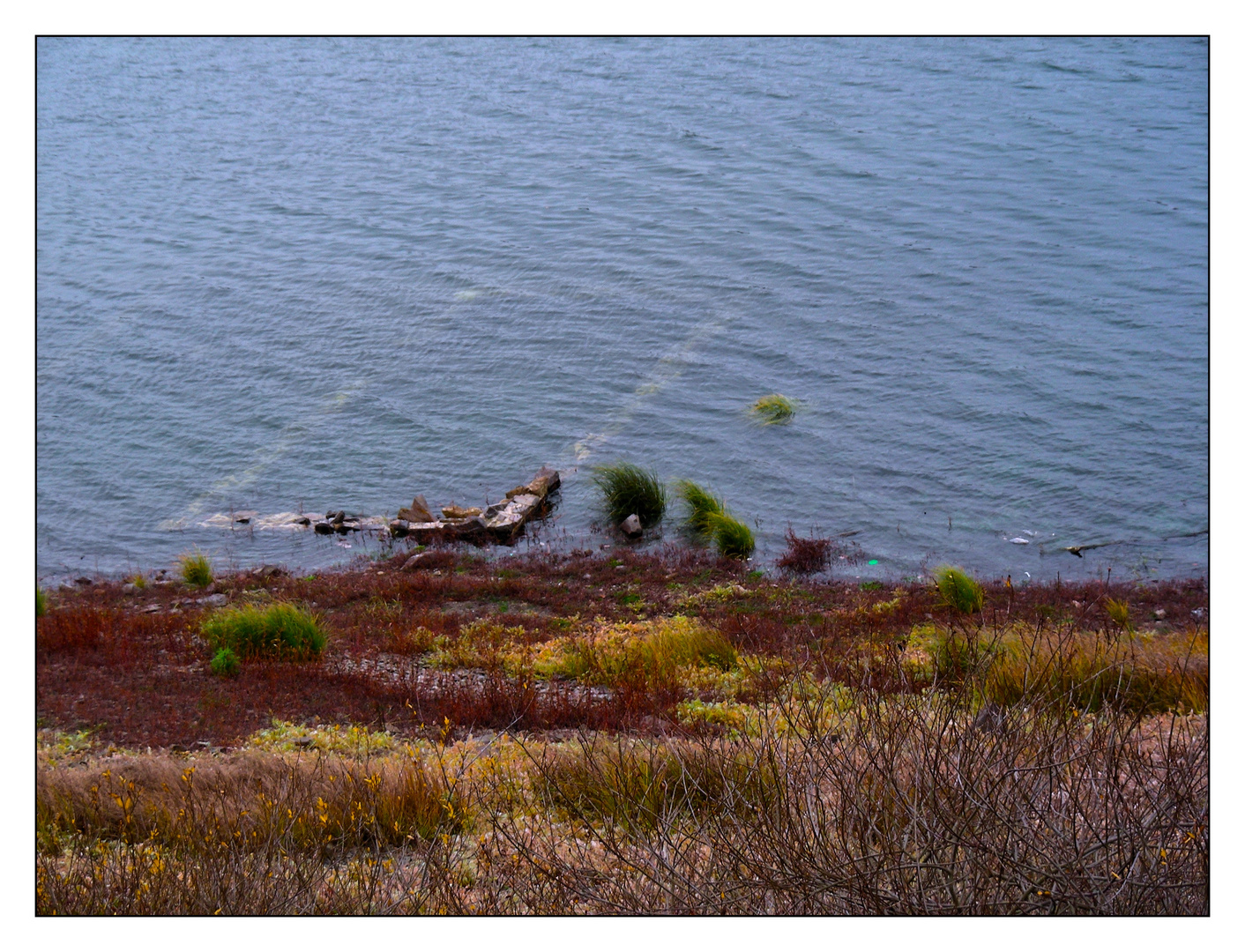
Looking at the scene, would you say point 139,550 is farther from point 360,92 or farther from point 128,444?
point 360,92

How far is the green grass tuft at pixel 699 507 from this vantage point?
32.7 ft

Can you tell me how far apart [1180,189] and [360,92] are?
23885 mm

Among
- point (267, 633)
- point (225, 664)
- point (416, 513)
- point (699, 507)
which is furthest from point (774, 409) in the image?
point (225, 664)

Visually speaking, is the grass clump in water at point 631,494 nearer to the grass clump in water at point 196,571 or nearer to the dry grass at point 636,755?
the dry grass at point 636,755

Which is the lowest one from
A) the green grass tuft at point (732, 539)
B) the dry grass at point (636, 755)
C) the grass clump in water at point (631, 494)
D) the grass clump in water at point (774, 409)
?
the dry grass at point (636, 755)

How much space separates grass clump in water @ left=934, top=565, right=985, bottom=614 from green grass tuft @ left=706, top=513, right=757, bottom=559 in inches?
82.8

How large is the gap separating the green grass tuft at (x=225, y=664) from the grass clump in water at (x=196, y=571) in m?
1.67

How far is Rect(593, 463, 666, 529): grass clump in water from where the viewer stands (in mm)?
10969

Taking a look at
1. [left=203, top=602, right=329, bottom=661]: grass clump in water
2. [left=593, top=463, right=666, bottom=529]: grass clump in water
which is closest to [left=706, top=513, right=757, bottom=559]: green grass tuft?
[left=593, top=463, right=666, bottom=529]: grass clump in water

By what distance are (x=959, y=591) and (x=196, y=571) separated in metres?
6.63

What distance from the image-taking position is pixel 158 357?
17.8 m

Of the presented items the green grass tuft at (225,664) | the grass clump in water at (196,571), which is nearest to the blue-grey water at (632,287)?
the grass clump in water at (196,571)

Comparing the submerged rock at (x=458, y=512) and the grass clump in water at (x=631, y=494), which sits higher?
the grass clump in water at (x=631, y=494)

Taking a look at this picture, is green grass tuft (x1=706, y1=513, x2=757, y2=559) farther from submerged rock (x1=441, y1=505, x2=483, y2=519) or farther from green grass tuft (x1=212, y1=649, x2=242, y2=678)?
green grass tuft (x1=212, y1=649, x2=242, y2=678)
